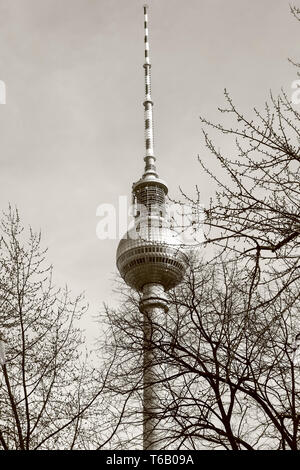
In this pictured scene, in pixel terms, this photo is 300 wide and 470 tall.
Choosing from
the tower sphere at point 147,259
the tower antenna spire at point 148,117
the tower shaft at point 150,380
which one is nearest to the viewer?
the tower shaft at point 150,380

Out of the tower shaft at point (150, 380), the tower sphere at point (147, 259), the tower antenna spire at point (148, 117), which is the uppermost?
the tower antenna spire at point (148, 117)

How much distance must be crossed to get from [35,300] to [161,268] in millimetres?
45094

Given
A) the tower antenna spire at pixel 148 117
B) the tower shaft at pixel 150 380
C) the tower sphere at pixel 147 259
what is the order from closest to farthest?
the tower shaft at pixel 150 380, the tower sphere at pixel 147 259, the tower antenna spire at pixel 148 117

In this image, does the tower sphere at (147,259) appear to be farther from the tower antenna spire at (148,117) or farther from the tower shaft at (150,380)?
the tower shaft at (150,380)

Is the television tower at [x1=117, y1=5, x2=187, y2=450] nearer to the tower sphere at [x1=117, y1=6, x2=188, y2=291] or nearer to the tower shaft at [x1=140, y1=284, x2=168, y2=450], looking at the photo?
the tower sphere at [x1=117, y1=6, x2=188, y2=291]

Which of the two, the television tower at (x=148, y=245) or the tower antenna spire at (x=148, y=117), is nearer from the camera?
the television tower at (x=148, y=245)

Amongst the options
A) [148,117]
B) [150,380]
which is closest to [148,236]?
[148,117]

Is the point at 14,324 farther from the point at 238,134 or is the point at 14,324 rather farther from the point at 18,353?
the point at 238,134

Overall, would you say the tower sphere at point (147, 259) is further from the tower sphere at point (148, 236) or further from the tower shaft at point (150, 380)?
the tower shaft at point (150, 380)

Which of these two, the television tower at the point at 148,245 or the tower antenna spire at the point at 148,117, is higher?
the tower antenna spire at the point at 148,117

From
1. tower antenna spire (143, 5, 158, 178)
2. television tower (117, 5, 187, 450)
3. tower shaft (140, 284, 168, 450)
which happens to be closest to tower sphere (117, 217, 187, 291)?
television tower (117, 5, 187, 450)

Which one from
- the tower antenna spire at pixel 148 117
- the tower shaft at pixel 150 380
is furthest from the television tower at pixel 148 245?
the tower shaft at pixel 150 380

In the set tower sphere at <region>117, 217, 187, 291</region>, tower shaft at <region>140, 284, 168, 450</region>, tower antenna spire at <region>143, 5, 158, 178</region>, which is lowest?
tower shaft at <region>140, 284, 168, 450</region>
